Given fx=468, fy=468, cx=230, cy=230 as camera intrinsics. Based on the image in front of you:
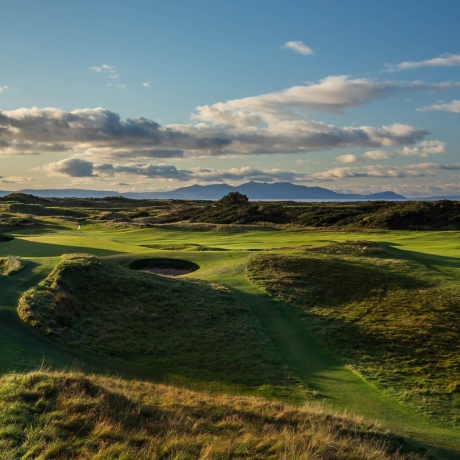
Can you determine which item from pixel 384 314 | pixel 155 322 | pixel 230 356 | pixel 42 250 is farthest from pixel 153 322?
pixel 42 250

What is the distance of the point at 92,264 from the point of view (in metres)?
26.4

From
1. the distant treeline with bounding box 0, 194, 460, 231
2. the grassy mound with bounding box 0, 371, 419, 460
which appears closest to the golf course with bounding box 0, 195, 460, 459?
the grassy mound with bounding box 0, 371, 419, 460

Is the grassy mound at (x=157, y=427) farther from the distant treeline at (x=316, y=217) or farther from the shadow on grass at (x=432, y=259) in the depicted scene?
the distant treeline at (x=316, y=217)

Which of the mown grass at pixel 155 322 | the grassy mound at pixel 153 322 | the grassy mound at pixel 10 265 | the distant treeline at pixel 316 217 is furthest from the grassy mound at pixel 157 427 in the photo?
the distant treeline at pixel 316 217

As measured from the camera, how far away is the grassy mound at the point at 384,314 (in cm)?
1772

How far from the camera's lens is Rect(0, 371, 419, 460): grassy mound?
8.62 metres

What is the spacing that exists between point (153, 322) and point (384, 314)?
12.0m

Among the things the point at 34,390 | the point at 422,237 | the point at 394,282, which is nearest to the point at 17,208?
the point at 422,237

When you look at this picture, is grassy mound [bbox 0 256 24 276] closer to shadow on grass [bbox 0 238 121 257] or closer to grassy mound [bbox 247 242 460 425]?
shadow on grass [bbox 0 238 121 257]

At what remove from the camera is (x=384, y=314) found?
24531 millimetres

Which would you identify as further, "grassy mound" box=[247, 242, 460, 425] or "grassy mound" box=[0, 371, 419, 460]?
"grassy mound" box=[247, 242, 460, 425]

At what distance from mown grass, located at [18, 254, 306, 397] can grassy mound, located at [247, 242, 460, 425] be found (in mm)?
3734

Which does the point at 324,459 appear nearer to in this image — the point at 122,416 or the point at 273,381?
the point at 122,416

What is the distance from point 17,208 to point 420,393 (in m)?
113
